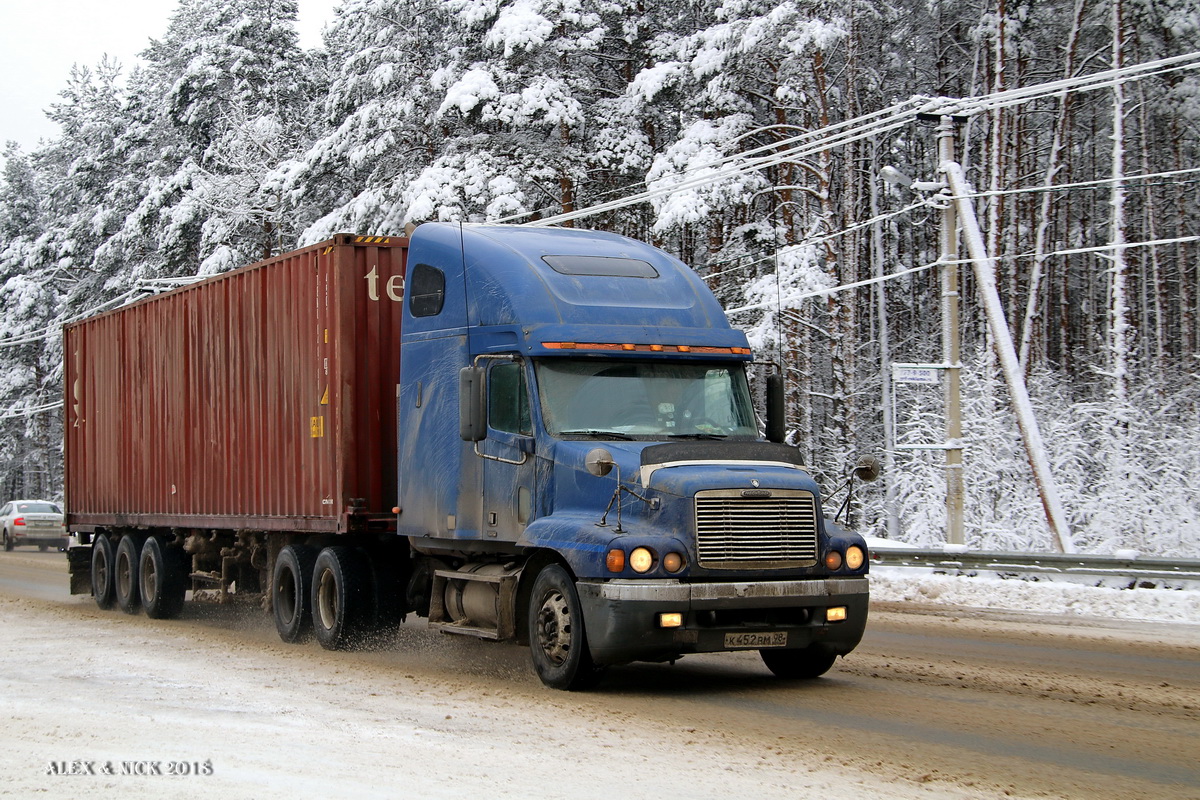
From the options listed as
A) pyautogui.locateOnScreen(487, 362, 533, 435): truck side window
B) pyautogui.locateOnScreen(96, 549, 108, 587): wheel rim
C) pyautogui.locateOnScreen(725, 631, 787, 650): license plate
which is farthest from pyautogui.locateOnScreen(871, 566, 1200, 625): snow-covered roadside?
pyautogui.locateOnScreen(96, 549, 108, 587): wheel rim

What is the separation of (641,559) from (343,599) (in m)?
4.67

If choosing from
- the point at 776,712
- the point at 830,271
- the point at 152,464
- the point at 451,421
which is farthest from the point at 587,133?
the point at 776,712

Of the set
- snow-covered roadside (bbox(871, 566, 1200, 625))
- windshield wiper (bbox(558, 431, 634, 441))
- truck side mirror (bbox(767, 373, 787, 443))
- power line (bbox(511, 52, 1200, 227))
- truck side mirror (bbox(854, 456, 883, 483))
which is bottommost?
snow-covered roadside (bbox(871, 566, 1200, 625))

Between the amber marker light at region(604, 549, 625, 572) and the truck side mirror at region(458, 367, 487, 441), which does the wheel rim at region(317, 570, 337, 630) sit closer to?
the truck side mirror at region(458, 367, 487, 441)

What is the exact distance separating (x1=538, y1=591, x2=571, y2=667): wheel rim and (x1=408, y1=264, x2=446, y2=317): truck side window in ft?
10.2

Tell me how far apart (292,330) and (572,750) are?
794 cm

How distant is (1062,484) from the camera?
22703 mm

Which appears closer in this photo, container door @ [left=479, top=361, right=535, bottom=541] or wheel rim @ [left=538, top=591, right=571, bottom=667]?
wheel rim @ [left=538, top=591, right=571, bottom=667]

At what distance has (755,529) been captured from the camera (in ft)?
32.6

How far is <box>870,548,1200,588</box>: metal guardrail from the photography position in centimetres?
1605

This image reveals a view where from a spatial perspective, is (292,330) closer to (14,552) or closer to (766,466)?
(766,466)

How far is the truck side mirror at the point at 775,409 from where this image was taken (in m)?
12.0

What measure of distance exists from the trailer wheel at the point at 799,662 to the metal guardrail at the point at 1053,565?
22.5 ft

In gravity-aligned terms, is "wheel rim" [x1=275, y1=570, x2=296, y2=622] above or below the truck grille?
below
